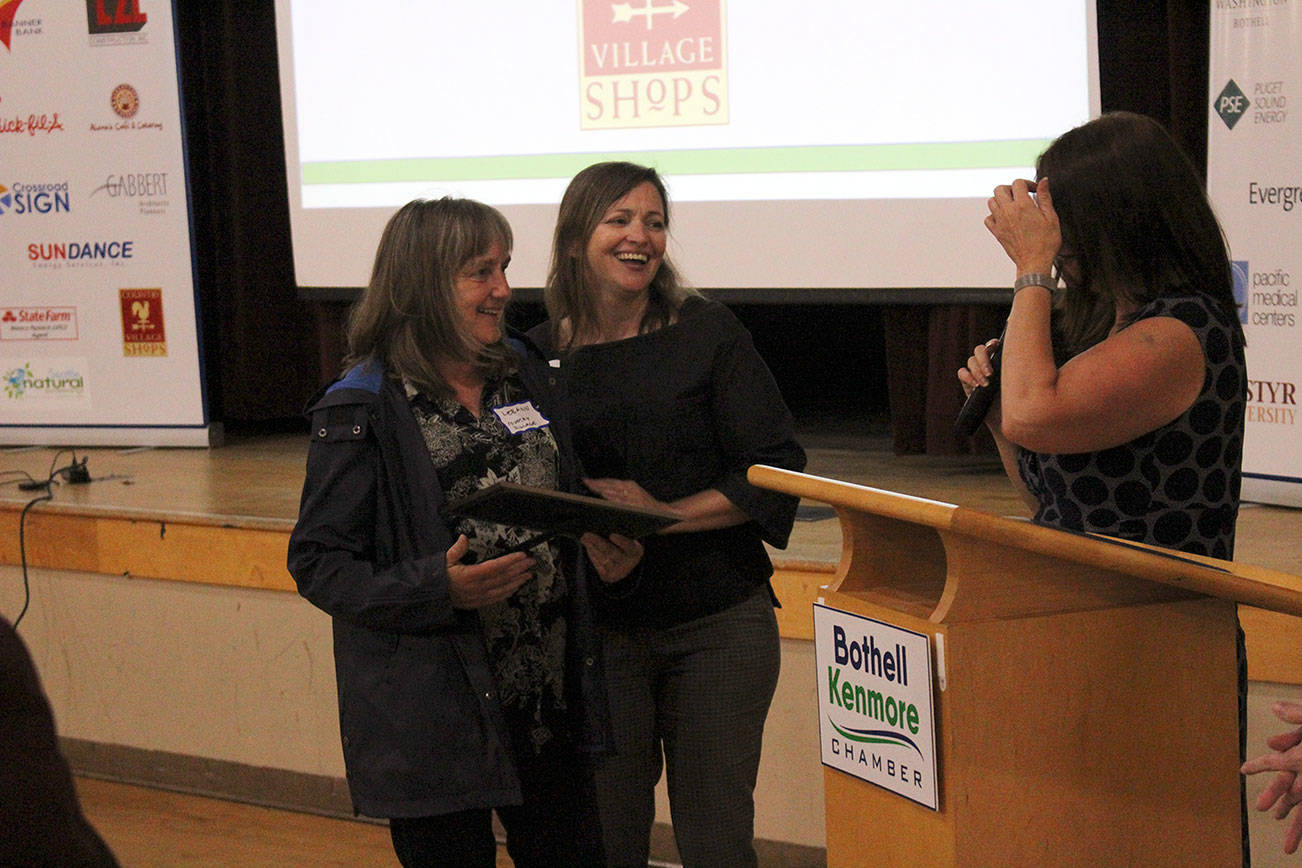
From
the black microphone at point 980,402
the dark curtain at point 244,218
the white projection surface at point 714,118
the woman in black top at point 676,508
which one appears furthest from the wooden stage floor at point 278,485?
the black microphone at point 980,402

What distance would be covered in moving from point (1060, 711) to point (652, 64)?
2.83 meters

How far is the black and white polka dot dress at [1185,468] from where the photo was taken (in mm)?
1471

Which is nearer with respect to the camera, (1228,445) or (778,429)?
(1228,445)

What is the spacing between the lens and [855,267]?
145 inches

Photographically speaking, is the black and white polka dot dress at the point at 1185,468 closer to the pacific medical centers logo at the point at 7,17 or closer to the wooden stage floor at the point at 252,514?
the wooden stage floor at the point at 252,514

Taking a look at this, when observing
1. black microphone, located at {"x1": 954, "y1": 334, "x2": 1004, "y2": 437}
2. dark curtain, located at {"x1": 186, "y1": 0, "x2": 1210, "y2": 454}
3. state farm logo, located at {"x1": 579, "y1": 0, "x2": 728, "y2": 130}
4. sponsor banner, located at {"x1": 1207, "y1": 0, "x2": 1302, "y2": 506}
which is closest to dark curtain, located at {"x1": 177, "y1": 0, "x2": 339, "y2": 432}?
dark curtain, located at {"x1": 186, "y1": 0, "x2": 1210, "y2": 454}

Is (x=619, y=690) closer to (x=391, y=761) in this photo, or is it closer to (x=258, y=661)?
(x=391, y=761)

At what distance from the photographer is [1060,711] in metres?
1.33

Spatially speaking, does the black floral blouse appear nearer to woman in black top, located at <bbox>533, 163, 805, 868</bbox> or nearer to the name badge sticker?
the name badge sticker

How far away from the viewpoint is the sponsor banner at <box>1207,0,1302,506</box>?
2947 mm

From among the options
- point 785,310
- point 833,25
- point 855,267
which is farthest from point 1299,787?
point 785,310

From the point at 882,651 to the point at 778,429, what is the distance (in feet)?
2.46

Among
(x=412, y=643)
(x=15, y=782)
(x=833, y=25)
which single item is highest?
(x=833, y=25)

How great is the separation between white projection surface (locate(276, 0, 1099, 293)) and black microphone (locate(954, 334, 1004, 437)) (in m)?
1.89
